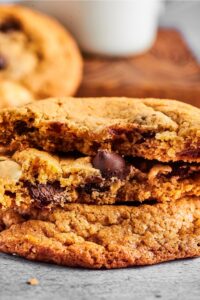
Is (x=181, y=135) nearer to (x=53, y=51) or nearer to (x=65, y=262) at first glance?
(x=65, y=262)

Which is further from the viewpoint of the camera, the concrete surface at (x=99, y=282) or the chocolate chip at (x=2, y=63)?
the chocolate chip at (x=2, y=63)

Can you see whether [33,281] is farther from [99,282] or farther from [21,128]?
[21,128]

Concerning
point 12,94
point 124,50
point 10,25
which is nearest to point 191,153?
point 12,94

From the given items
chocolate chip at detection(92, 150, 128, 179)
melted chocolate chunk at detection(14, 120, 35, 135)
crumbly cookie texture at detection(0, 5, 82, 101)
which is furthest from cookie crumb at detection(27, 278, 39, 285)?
crumbly cookie texture at detection(0, 5, 82, 101)

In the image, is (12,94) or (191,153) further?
(12,94)

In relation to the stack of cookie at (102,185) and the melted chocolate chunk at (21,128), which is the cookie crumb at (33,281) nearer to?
the stack of cookie at (102,185)

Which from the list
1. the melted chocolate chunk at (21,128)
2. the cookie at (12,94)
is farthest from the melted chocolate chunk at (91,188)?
the cookie at (12,94)

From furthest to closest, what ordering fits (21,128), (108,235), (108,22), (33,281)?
(108,22) < (21,128) < (108,235) < (33,281)
